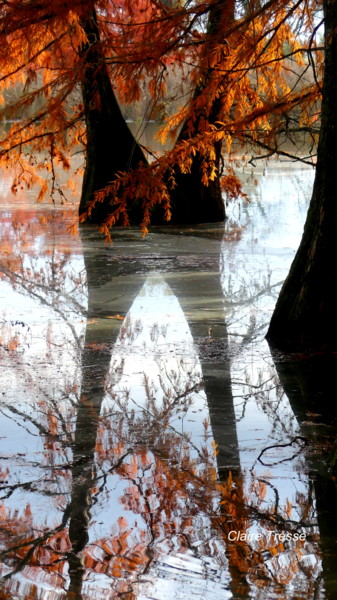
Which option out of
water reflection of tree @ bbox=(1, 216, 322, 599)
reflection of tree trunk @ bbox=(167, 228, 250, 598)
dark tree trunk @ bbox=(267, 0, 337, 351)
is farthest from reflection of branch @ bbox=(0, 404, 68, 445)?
dark tree trunk @ bbox=(267, 0, 337, 351)

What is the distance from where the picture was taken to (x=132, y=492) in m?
3.48

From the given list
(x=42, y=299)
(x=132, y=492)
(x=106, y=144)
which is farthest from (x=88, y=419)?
(x=106, y=144)

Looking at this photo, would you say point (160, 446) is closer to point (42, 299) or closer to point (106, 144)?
point (42, 299)

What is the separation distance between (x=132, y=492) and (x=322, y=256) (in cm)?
263

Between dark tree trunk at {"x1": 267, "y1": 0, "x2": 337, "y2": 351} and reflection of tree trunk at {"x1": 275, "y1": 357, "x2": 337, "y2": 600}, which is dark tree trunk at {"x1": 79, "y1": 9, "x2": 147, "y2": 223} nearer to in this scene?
dark tree trunk at {"x1": 267, "y1": 0, "x2": 337, "y2": 351}

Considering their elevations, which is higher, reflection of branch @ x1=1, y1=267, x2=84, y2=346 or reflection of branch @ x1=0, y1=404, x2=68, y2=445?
reflection of branch @ x1=1, y1=267, x2=84, y2=346

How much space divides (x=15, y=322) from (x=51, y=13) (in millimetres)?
2137

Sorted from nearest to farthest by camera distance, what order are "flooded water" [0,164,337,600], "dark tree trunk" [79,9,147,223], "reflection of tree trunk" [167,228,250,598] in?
"flooded water" [0,164,337,600]
"reflection of tree trunk" [167,228,250,598]
"dark tree trunk" [79,9,147,223]

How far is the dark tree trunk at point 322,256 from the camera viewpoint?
563cm

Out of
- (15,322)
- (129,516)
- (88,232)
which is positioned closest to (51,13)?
(15,322)

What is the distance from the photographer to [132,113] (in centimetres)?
2781

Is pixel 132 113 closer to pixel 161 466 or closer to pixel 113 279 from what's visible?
pixel 113 279

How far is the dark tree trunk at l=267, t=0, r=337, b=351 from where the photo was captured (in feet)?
18.5

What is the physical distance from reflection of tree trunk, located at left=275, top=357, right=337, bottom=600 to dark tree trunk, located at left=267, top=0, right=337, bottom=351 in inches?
11.7
